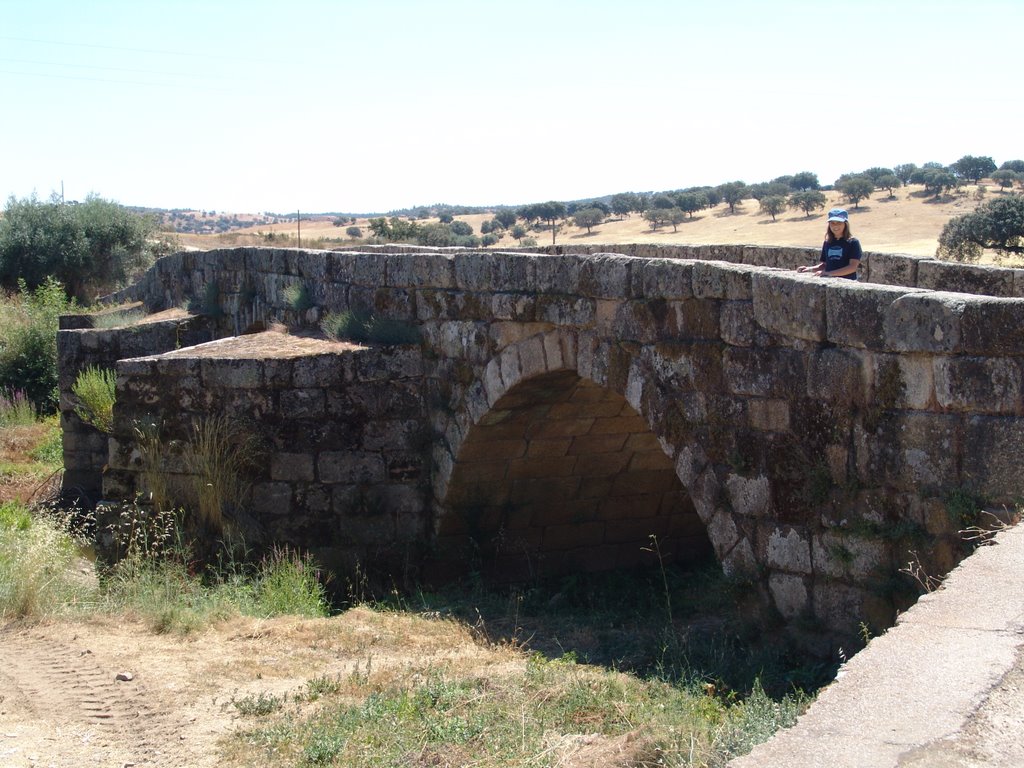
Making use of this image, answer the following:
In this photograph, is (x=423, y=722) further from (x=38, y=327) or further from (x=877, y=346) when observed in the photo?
(x=38, y=327)

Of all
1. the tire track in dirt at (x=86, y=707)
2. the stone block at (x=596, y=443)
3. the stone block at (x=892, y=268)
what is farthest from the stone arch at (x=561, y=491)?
the tire track in dirt at (x=86, y=707)

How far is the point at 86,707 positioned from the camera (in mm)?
5711

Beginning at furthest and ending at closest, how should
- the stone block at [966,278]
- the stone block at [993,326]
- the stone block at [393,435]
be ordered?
the stone block at [393,435] < the stone block at [966,278] < the stone block at [993,326]

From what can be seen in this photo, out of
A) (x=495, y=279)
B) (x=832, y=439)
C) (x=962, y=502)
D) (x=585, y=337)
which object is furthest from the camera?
(x=495, y=279)

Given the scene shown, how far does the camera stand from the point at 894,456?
5125 mm

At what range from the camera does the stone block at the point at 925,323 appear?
469 cm

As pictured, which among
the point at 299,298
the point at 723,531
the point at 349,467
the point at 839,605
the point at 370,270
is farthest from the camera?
the point at 299,298

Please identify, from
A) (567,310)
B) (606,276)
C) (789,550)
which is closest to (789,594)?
(789,550)

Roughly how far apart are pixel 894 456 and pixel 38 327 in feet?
52.4

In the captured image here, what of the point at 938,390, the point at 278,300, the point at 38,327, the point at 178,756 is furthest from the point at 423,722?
the point at 38,327

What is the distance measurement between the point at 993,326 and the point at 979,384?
0.81ft

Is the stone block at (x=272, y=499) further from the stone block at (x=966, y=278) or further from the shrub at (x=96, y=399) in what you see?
the stone block at (x=966, y=278)

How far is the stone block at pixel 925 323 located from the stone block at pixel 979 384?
0.27 feet

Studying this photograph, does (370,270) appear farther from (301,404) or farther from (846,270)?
(846,270)
